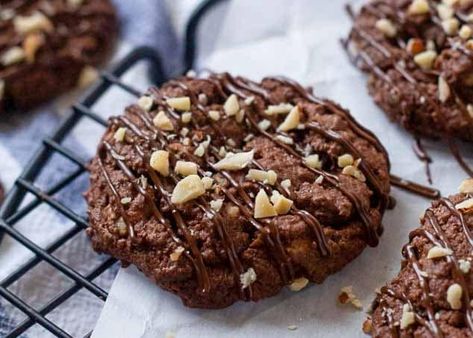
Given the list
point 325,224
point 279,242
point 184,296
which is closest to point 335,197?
point 325,224

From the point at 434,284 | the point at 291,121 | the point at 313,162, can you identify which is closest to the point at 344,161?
the point at 313,162

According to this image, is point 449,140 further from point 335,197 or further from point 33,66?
point 33,66

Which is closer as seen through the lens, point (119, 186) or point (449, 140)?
point (119, 186)

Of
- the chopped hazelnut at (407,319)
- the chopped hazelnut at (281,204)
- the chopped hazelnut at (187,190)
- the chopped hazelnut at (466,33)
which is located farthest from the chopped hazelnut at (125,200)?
the chopped hazelnut at (466,33)

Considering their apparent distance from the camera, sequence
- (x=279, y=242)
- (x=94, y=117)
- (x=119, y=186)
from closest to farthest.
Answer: (x=279, y=242) → (x=119, y=186) → (x=94, y=117)

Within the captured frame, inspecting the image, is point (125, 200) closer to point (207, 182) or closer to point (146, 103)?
point (207, 182)

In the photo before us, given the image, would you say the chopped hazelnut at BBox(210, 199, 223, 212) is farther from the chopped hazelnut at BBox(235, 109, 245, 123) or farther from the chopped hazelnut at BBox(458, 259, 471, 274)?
the chopped hazelnut at BBox(458, 259, 471, 274)

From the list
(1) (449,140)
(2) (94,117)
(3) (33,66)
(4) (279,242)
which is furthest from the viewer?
(3) (33,66)

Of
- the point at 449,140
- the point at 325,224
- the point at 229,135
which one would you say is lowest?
the point at 449,140
